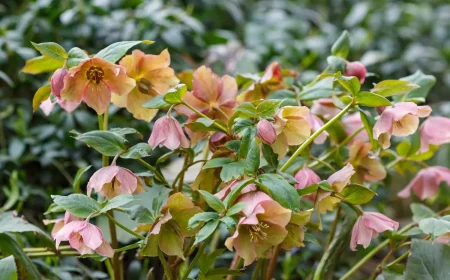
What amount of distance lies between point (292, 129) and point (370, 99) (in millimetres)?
95

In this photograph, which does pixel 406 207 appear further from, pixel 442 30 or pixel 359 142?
pixel 359 142

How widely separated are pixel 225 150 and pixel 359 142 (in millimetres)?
220

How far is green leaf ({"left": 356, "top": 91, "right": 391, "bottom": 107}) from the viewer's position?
0.69 m

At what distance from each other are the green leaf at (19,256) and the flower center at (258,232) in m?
0.34

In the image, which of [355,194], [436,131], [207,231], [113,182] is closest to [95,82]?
[113,182]

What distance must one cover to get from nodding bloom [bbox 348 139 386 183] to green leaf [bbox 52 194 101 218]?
0.36 meters

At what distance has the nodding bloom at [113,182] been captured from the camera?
683mm

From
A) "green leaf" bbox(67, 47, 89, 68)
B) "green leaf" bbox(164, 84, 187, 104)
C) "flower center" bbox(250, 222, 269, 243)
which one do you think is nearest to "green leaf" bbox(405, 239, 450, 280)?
"flower center" bbox(250, 222, 269, 243)

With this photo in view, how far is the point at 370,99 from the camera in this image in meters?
0.70

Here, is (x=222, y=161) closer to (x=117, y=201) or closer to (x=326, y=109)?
(x=117, y=201)

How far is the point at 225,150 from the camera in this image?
28.5 inches

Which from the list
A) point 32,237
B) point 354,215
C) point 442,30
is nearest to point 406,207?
point 442,30

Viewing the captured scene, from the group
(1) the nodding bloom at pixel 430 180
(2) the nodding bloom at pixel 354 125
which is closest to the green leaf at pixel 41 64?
(2) the nodding bloom at pixel 354 125

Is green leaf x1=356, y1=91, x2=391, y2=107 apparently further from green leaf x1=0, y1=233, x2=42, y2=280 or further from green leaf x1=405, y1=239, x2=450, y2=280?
green leaf x1=0, y1=233, x2=42, y2=280
